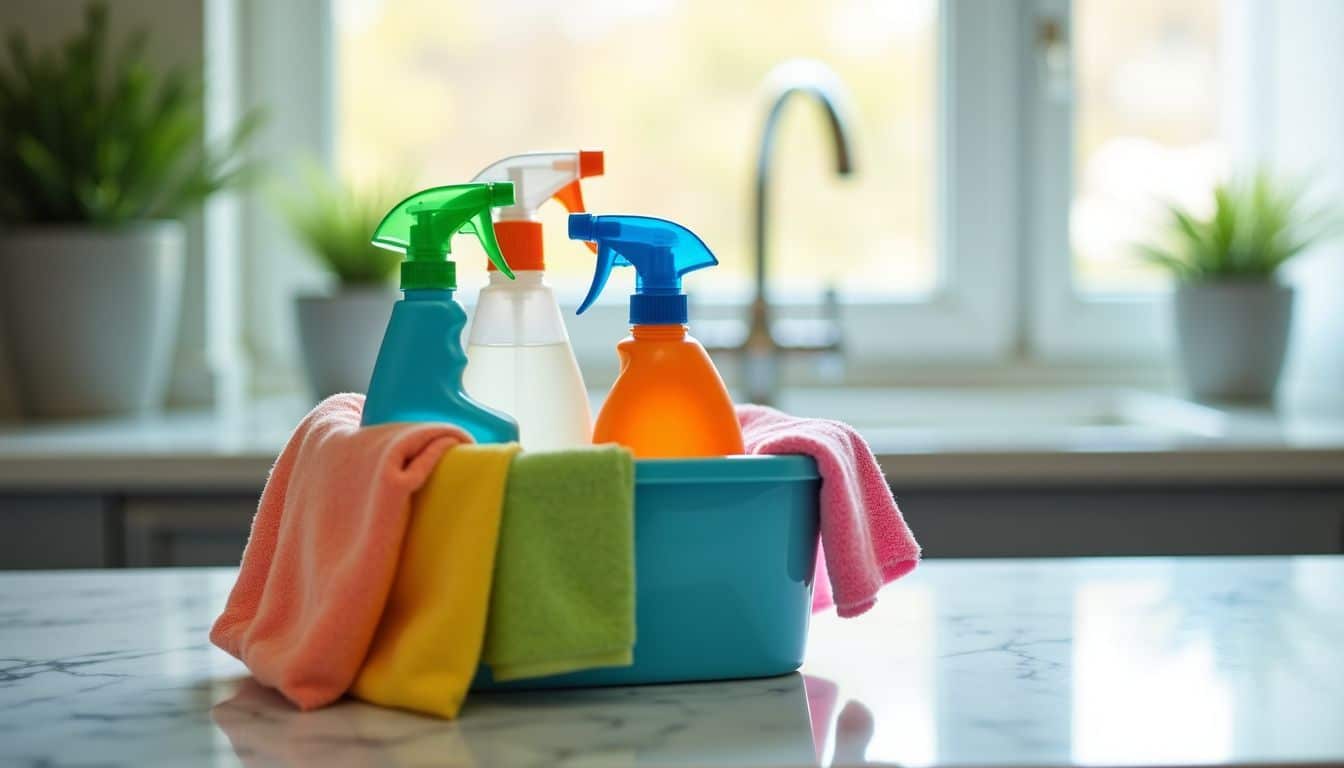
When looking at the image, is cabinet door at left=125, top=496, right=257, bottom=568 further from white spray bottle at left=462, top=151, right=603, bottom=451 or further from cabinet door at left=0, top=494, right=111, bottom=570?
white spray bottle at left=462, top=151, right=603, bottom=451

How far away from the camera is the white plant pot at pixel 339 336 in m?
1.83

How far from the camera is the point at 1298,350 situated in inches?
84.4

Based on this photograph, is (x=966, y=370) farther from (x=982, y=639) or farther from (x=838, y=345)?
(x=982, y=639)

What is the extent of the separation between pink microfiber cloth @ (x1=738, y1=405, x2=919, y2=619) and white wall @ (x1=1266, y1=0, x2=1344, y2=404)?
4.98 ft

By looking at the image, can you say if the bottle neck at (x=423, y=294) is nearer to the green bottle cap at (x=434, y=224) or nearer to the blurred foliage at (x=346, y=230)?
the green bottle cap at (x=434, y=224)

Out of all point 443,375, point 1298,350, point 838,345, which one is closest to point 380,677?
point 443,375

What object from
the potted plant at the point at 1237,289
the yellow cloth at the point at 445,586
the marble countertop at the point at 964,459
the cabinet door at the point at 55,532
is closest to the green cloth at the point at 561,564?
the yellow cloth at the point at 445,586

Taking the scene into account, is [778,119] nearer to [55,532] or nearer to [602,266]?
[55,532]

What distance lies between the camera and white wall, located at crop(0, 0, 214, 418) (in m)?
1.98

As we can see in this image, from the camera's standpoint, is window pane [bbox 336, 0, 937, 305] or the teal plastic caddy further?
window pane [bbox 336, 0, 937, 305]

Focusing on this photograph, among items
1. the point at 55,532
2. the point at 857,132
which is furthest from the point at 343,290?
the point at 857,132

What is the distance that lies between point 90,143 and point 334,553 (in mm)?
1399

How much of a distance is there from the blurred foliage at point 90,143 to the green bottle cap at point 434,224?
51.0 inches

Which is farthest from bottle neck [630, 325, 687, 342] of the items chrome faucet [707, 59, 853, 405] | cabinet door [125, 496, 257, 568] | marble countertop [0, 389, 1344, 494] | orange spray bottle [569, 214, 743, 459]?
chrome faucet [707, 59, 853, 405]
